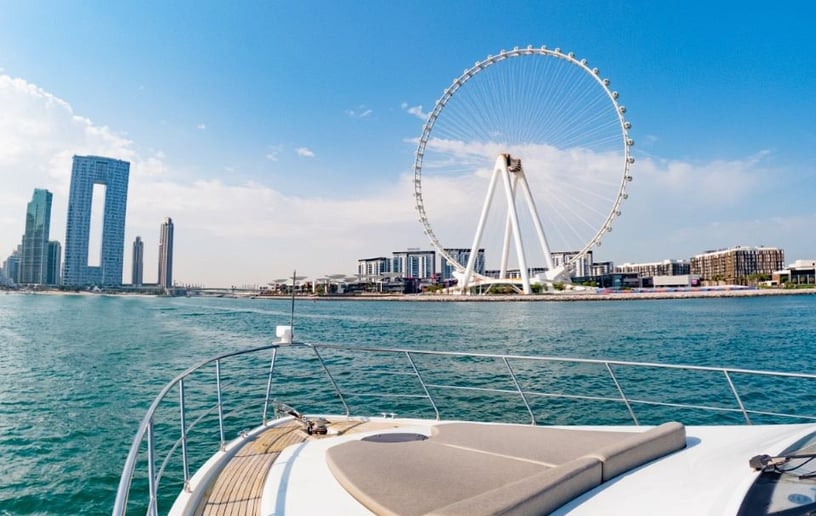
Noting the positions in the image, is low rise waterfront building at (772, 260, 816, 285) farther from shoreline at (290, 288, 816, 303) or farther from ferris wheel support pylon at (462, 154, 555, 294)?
ferris wheel support pylon at (462, 154, 555, 294)

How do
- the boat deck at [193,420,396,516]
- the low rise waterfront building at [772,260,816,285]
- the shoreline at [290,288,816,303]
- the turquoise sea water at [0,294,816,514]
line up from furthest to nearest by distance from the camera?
the low rise waterfront building at [772,260,816,285] → the shoreline at [290,288,816,303] → the turquoise sea water at [0,294,816,514] → the boat deck at [193,420,396,516]

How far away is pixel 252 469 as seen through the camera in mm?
4398

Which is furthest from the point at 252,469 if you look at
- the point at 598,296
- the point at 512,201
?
the point at 598,296

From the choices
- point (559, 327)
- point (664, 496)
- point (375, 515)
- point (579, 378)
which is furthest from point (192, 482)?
point (559, 327)

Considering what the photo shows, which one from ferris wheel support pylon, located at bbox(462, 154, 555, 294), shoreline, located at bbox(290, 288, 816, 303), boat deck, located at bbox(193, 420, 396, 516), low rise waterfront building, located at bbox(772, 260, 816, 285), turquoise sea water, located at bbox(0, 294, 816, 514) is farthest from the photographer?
low rise waterfront building, located at bbox(772, 260, 816, 285)

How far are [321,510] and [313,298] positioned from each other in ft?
459

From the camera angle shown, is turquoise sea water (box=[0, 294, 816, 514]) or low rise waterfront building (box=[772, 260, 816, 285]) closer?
turquoise sea water (box=[0, 294, 816, 514])

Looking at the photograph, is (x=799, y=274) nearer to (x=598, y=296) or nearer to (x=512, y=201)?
(x=598, y=296)

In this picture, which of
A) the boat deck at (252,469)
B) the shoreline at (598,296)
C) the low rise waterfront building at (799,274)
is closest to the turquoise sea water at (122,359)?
the boat deck at (252,469)

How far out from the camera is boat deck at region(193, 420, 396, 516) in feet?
12.1

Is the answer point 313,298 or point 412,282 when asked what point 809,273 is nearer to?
point 412,282

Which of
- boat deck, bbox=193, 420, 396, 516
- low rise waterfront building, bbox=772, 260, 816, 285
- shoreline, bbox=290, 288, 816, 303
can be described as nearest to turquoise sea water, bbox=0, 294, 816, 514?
boat deck, bbox=193, 420, 396, 516

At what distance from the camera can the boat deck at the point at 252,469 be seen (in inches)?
146

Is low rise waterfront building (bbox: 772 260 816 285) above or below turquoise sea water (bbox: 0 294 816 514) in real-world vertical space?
above
